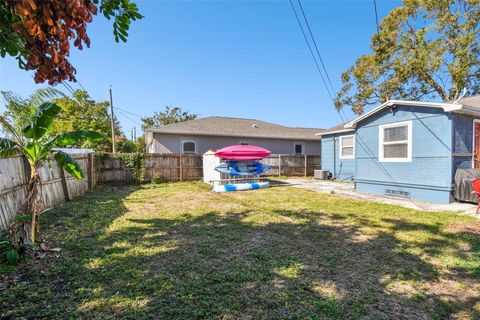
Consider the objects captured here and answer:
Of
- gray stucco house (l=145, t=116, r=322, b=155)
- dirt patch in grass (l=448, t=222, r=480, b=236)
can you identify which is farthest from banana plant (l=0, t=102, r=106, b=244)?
gray stucco house (l=145, t=116, r=322, b=155)

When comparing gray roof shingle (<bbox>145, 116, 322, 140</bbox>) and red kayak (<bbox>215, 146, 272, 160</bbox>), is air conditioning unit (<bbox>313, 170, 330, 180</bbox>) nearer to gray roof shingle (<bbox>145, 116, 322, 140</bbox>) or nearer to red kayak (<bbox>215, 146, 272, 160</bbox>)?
gray roof shingle (<bbox>145, 116, 322, 140</bbox>)

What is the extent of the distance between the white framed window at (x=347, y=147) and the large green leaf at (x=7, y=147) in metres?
14.2

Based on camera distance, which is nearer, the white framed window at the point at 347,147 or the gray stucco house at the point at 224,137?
the white framed window at the point at 347,147

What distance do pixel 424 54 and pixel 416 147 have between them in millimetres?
13536

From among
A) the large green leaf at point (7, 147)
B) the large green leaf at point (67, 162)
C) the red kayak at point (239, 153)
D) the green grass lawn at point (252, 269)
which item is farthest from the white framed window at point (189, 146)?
the large green leaf at point (7, 147)

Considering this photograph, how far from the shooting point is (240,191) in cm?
1059

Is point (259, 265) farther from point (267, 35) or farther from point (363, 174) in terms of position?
point (267, 35)

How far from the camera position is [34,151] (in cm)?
415

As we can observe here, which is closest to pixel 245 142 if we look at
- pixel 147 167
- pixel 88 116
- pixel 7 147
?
pixel 147 167

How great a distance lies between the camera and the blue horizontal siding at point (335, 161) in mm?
14464

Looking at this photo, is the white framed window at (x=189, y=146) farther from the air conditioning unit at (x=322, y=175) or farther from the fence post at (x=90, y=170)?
the air conditioning unit at (x=322, y=175)

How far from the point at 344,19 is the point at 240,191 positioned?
8.51 m

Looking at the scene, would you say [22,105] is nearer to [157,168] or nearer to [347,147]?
[157,168]

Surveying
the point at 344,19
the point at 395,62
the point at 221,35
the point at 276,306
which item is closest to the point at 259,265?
the point at 276,306
